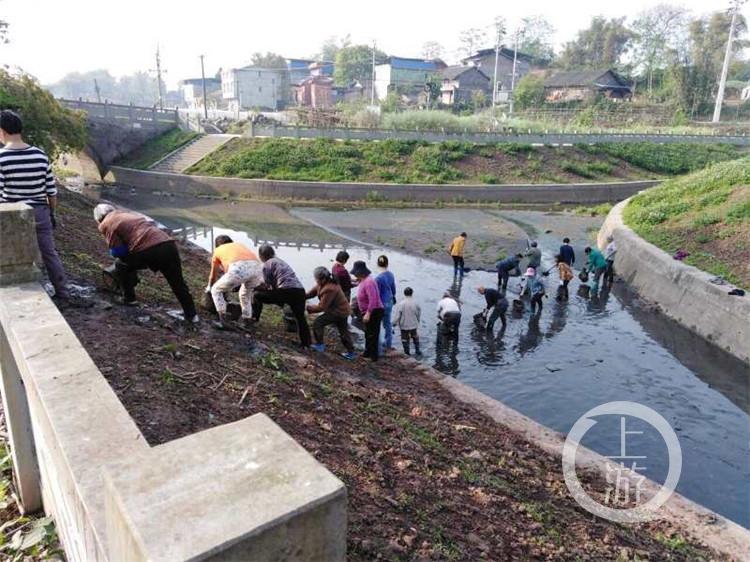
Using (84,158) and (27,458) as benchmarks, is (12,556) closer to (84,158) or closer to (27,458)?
(27,458)

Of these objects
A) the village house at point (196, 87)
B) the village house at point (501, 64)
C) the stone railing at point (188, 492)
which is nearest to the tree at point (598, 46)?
the village house at point (501, 64)

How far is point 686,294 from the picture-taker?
12.3 meters

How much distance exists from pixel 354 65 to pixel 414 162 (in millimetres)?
58595

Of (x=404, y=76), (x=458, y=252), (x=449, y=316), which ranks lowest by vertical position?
(x=449, y=316)

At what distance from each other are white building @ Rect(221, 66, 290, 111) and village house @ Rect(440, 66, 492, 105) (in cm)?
2552

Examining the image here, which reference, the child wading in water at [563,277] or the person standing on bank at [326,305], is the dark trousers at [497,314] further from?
the person standing on bank at [326,305]

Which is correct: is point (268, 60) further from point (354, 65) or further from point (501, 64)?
point (501, 64)

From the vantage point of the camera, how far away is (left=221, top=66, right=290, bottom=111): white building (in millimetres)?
79188

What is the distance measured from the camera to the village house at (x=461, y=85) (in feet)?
220

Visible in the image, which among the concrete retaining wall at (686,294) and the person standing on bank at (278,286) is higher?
Result: the person standing on bank at (278,286)

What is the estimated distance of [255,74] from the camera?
79.8m

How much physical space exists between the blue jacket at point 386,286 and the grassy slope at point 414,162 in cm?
2335

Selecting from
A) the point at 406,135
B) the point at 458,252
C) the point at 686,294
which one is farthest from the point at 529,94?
the point at 686,294

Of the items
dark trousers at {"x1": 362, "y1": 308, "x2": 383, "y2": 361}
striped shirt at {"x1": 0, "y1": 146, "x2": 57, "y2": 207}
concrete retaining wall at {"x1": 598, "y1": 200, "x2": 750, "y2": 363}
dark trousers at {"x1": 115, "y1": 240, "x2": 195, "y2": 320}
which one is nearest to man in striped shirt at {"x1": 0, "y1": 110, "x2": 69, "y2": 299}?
striped shirt at {"x1": 0, "y1": 146, "x2": 57, "y2": 207}
